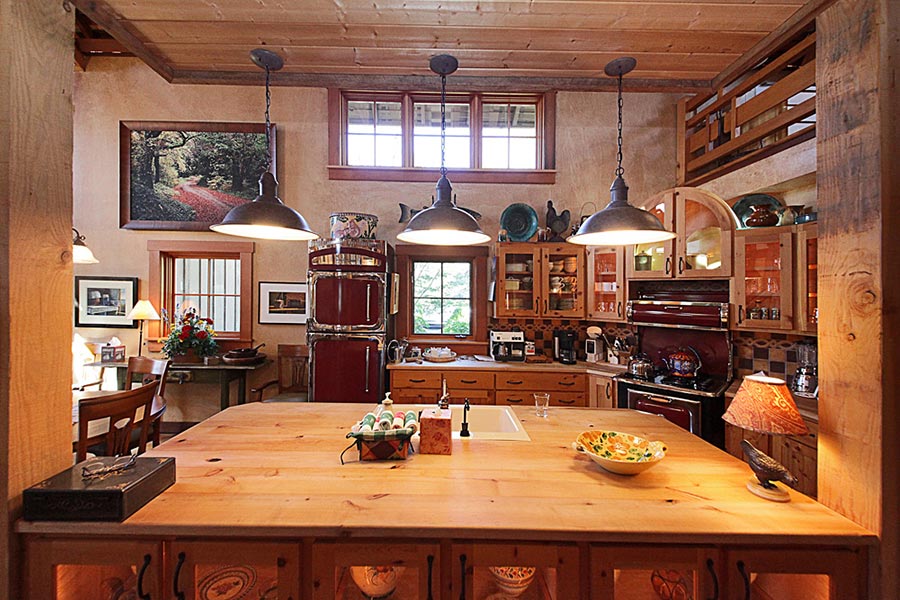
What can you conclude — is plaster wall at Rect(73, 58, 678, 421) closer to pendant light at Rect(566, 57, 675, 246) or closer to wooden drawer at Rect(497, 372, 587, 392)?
wooden drawer at Rect(497, 372, 587, 392)

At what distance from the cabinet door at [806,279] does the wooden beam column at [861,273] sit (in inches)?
68.1

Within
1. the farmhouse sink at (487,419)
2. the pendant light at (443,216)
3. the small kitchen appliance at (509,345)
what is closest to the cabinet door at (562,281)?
the small kitchen appliance at (509,345)

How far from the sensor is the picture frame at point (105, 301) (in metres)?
4.21

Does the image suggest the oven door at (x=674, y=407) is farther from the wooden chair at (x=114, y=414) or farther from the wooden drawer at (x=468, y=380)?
the wooden chair at (x=114, y=414)

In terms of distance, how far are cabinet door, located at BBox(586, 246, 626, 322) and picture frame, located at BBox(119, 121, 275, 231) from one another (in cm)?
354

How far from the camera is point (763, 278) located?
111 inches

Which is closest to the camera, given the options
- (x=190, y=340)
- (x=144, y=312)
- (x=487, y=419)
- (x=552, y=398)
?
(x=487, y=419)

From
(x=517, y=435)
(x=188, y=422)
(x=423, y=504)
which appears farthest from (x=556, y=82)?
(x=188, y=422)

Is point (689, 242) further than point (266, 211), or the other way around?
point (689, 242)

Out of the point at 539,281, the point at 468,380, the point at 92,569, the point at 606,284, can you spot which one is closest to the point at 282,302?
the point at 468,380

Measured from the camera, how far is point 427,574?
3.64 feet

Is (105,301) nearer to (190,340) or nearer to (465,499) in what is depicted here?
(190,340)

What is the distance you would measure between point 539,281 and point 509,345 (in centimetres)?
72

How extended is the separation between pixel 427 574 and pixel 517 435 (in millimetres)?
809
